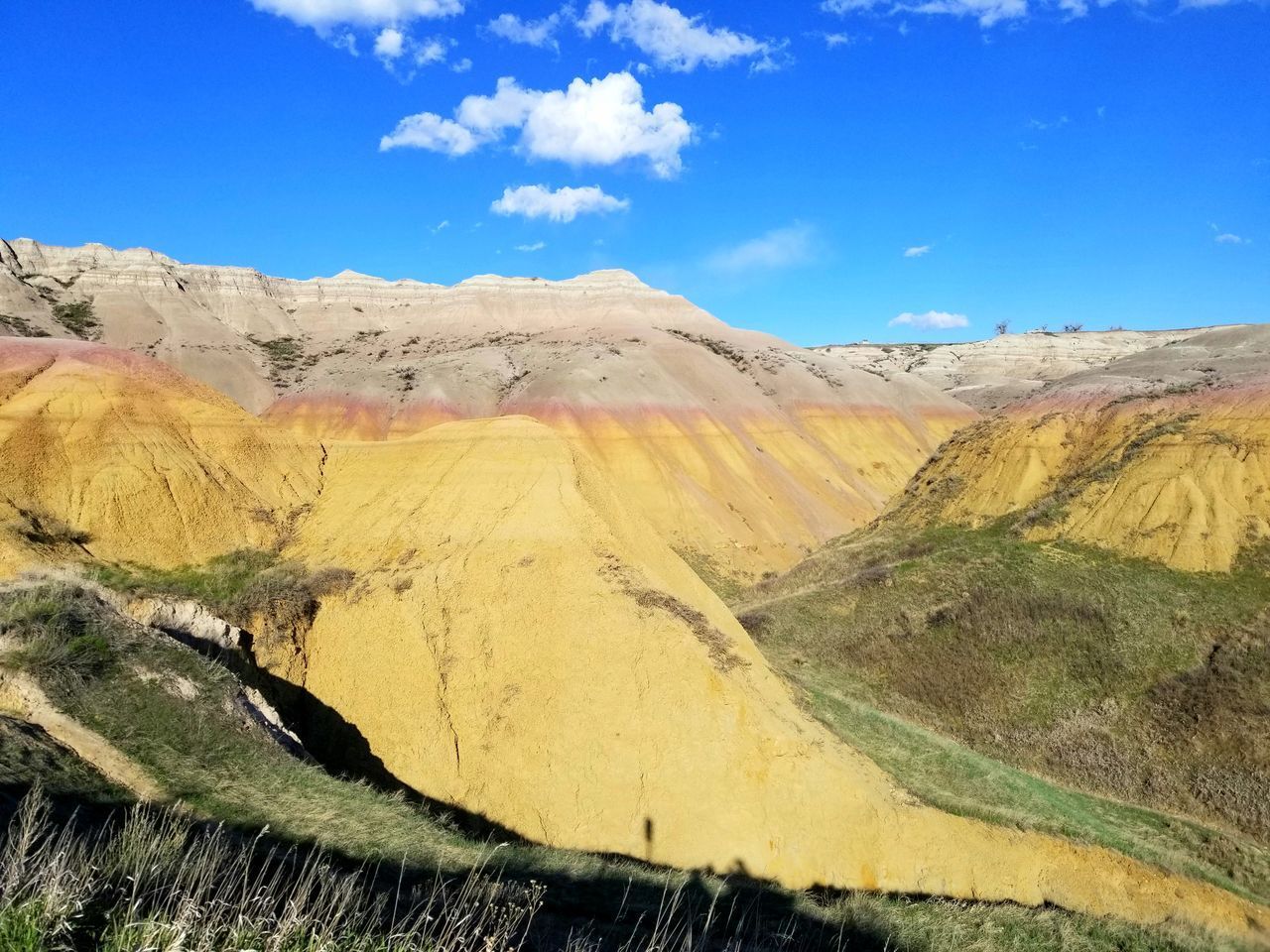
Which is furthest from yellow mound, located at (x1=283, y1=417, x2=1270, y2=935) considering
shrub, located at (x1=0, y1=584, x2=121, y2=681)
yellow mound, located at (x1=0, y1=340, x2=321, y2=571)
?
shrub, located at (x1=0, y1=584, x2=121, y2=681)

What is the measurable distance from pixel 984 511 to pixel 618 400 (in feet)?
78.3

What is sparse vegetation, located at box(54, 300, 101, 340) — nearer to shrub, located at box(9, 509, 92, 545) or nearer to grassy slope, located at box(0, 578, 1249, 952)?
shrub, located at box(9, 509, 92, 545)

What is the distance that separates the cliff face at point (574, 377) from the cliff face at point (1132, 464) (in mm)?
10843

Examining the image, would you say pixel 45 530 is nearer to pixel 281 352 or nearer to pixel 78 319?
pixel 281 352

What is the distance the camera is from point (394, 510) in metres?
20.5

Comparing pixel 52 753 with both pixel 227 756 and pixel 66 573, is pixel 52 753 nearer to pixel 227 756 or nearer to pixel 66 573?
pixel 227 756

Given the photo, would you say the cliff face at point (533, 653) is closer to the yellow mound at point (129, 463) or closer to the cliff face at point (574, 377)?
the yellow mound at point (129, 463)

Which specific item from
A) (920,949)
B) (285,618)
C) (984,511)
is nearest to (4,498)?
(285,618)

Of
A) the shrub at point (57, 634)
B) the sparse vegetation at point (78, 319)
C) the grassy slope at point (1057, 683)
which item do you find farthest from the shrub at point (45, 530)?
the sparse vegetation at point (78, 319)

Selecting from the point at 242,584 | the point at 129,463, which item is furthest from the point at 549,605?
the point at 129,463

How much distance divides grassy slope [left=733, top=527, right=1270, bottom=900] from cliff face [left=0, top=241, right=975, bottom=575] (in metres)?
11.0

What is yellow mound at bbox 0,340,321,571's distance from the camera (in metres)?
18.3

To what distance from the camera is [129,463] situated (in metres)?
19.8

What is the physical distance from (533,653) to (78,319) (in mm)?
74142
